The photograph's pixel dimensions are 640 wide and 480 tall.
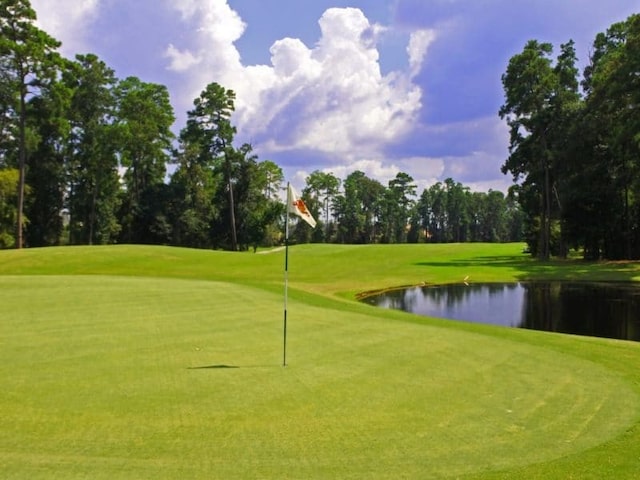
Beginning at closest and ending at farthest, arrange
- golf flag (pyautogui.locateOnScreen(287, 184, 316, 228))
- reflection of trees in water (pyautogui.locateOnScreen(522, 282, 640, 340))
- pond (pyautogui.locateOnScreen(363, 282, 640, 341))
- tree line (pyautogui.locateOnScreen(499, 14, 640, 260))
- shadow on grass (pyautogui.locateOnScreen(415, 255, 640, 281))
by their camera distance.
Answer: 1. golf flag (pyautogui.locateOnScreen(287, 184, 316, 228))
2. reflection of trees in water (pyautogui.locateOnScreen(522, 282, 640, 340))
3. pond (pyautogui.locateOnScreen(363, 282, 640, 341))
4. shadow on grass (pyautogui.locateOnScreen(415, 255, 640, 281))
5. tree line (pyautogui.locateOnScreen(499, 14, 640, 260))

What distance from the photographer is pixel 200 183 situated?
76.0 metres

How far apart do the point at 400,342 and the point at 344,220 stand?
113m

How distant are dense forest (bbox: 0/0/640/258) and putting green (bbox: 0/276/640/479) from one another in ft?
114

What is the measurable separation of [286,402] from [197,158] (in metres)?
69.6

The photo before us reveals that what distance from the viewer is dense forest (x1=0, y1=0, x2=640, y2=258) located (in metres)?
43.4

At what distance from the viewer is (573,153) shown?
47.5m

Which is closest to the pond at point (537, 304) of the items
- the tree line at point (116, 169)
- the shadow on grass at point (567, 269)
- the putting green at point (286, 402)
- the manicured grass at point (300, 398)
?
the shadow on grass at point (567, 269)

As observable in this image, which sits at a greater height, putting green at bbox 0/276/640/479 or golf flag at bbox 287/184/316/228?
golf flag at bbox 287/184/316/228

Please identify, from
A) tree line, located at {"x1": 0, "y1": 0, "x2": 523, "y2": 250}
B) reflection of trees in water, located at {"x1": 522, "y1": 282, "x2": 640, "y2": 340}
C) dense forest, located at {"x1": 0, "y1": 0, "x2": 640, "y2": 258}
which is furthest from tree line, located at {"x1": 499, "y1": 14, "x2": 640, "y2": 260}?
tree line, located at {"x1": 0, "y1": 0, "x2": 523, "y2": 250}

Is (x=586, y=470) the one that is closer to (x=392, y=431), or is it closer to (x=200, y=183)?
(x=392, y=431)

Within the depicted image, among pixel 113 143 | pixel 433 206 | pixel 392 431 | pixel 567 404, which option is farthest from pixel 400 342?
→ pixel 433 206

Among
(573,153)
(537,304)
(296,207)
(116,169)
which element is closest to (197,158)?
(116,169)

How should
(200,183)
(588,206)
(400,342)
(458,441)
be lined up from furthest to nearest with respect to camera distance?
(200,183) → (588,206) → (400,342) → (458,441)

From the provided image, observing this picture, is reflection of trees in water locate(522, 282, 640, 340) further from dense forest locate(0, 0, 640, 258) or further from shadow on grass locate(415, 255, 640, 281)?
dense forest locate(0, 0, 640, 258)
